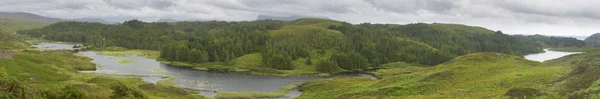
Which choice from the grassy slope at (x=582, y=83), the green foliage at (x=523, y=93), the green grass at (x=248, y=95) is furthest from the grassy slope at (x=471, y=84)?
the green grass at (x=248, y=95)

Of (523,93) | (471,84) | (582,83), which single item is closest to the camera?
(582,83)

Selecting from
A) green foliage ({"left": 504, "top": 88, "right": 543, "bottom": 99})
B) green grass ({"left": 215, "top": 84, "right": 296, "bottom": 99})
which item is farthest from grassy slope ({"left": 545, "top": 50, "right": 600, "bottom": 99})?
green grass ({"left": 215, "top": 84, "right": 296, "bottom": 99})

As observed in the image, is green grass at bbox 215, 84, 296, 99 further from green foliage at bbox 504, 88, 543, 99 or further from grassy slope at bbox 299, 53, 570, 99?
green foliage at bbox 504, 88, 543, 99

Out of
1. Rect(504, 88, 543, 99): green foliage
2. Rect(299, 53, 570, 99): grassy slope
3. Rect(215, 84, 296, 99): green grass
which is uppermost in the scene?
Rect(504, 88, 543, 99): green foliage

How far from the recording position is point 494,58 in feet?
418

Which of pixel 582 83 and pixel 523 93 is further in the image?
pixel 523 93

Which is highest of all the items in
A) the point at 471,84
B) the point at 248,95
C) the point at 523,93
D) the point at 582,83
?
the point at 582,83

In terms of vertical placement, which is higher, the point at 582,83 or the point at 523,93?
the point at 582,83

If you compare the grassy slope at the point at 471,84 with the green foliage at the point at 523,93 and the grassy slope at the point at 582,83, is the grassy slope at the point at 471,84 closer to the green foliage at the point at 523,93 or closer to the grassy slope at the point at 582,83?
the green foliage at the point at 523,93

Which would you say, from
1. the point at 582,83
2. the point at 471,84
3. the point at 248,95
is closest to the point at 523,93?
the point at 582,83

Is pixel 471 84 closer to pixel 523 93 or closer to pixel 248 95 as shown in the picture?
pixel 523 93

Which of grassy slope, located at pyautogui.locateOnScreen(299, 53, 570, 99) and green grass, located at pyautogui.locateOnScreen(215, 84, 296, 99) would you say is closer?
grassy slope, located at pyautogui.locateOnScreen(299, 53, 570, 99)

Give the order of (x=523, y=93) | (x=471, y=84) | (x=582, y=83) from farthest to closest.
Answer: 1. (x=471, y=84)
2. (x=523, y=93)
3. (x=582, y=83)

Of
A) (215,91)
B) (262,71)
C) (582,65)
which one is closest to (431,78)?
(582,65)
